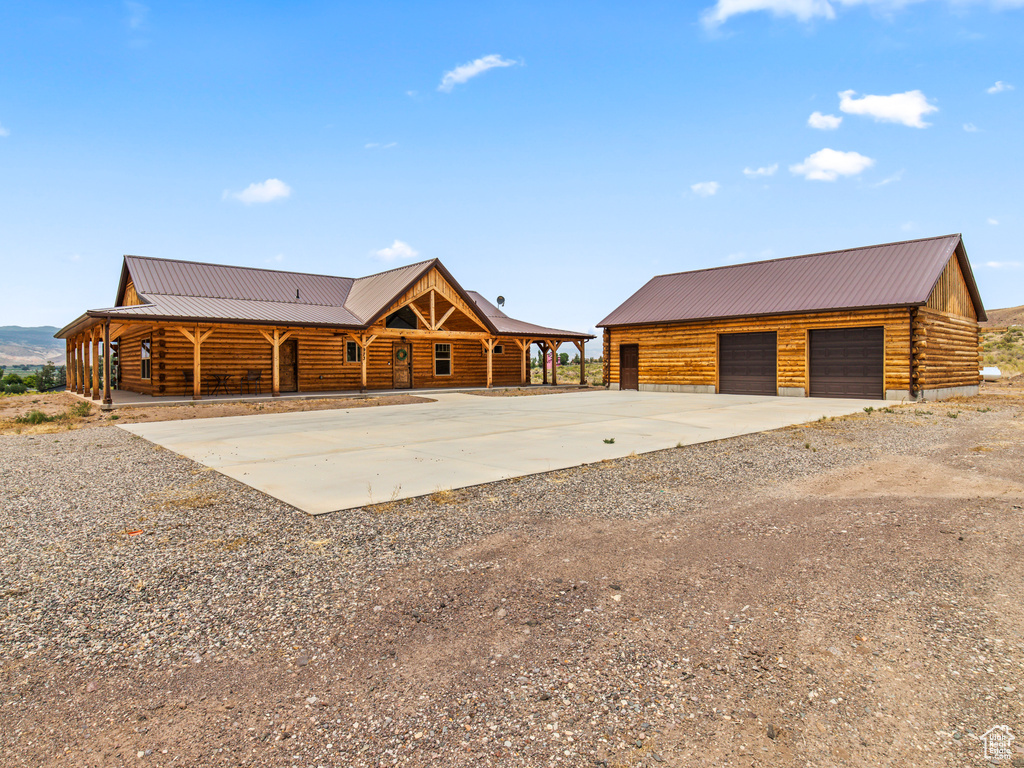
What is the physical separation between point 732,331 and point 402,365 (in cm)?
1428

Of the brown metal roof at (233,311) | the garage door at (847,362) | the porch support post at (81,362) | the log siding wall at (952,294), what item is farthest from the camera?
the porch support post at (81,362)

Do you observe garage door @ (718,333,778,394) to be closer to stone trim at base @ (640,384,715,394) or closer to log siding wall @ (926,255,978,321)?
stone trim at base @ (640,384,715,394)

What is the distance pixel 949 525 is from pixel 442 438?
7569mm

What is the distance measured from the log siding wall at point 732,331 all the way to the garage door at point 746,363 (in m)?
0.30

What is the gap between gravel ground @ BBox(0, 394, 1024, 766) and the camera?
238cm

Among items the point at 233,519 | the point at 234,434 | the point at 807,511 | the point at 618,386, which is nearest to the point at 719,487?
the point at 807,511

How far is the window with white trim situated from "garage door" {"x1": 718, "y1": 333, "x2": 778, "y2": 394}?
12137 mm

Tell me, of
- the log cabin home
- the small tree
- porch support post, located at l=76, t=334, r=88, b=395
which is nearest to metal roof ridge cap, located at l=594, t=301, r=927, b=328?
the log cabin home

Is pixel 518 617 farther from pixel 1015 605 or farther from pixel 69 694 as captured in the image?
pixel 1015 605

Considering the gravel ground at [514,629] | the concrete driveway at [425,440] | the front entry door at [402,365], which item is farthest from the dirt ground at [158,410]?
the gravel ground at [514,629]

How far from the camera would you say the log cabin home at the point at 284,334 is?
20125mm

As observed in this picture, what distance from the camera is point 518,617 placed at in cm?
341

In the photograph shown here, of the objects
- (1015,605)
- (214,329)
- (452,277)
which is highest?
(452,277)

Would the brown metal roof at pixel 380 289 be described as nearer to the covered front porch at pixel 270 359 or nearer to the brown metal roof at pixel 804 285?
the covered front porch at pixel 270 359
